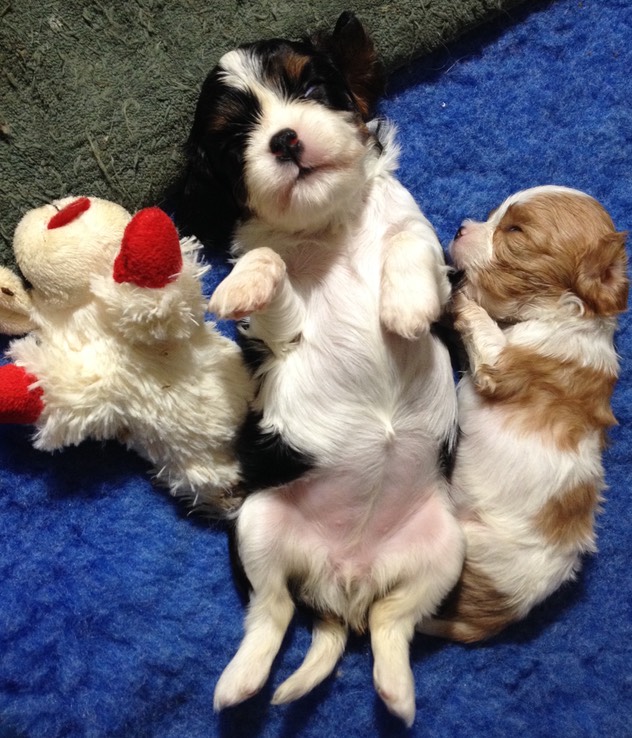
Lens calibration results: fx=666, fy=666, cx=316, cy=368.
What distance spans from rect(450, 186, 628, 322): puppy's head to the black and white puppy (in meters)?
0.20

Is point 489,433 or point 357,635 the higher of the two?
point 489,433

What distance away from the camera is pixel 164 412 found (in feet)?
5.60

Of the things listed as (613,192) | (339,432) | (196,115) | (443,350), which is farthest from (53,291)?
(613,192)

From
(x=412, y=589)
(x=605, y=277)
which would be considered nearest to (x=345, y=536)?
(x=412, y=589)

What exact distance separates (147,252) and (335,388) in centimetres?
57

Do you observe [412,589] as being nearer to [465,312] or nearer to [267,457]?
[267,457]

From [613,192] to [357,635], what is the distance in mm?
1610

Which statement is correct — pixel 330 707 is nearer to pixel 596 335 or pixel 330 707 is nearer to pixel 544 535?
pixel 544 535

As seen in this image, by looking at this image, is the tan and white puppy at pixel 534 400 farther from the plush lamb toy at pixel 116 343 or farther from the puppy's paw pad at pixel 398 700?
the plush lamb toy at pixel 116 343

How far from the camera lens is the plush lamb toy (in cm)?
157

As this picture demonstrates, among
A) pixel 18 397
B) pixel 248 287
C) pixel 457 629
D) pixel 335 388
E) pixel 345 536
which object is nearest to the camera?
pixel 248 287

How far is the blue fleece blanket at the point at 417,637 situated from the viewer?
75.4 inches

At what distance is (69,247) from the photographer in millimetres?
1620

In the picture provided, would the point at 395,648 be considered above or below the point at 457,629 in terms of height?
above
